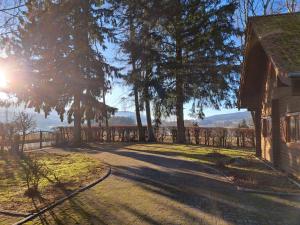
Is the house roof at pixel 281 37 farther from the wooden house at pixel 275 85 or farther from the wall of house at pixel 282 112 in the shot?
the wall of house at pixel 282 112

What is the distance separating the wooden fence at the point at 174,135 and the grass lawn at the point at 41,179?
11.3 m

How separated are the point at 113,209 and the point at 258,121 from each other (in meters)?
12.2

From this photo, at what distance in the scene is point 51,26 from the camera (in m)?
22.4

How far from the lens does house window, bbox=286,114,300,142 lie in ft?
35.6

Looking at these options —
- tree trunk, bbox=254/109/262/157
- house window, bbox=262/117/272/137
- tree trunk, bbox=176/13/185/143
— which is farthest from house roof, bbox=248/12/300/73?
tree trunk, bbox=176/13/185/143

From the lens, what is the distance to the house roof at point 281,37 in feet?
28.7

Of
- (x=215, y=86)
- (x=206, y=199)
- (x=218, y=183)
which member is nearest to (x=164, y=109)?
A: (x=215, y=86)

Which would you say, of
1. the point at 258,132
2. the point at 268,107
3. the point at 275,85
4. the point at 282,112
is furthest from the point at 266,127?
the point at 275,85

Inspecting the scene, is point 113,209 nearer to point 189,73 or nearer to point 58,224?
point 58,224

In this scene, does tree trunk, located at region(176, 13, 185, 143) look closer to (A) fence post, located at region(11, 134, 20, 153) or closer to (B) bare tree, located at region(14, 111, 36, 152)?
(B) bare tree, located at region(14, 111, 36, 152)

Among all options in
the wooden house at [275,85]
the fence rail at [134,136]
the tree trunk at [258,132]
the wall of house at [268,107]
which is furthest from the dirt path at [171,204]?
the fence rail at [134,136]

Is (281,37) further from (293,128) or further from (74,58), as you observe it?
(74,58)

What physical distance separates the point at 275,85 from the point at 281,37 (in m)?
2.84

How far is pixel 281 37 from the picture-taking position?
10172mm
